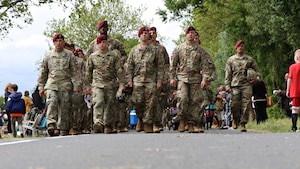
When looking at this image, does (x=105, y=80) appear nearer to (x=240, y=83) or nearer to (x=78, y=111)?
(x=78, y=111)

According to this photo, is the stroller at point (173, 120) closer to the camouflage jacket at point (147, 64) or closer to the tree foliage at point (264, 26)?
the tree foliage at point (264, 26)

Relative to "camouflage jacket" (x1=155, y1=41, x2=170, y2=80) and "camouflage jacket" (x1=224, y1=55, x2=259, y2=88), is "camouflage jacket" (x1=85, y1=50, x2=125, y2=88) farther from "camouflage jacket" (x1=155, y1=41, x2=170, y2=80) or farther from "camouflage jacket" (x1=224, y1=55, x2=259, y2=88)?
"camouflage jacket" (x1=224, y1=55, x2=259, y2=88)

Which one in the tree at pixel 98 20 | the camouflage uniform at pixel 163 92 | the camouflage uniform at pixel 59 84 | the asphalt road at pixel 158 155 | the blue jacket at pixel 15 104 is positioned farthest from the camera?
the tree at pixel 98 20

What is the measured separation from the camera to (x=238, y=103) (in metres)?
18.8

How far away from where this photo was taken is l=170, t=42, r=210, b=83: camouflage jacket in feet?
52.4

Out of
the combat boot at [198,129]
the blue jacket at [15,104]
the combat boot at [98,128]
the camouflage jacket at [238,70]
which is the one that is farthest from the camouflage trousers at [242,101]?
the blue jacket at [15,104]

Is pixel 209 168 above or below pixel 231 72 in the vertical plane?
below

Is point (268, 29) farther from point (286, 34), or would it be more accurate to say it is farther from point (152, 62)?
point (152, 62)

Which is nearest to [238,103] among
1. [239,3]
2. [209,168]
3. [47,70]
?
[47,70]

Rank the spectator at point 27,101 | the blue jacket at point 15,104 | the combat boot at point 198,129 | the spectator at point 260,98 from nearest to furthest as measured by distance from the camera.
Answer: the combat boot at point 198,129
the spectator at point 260,98
the blue jacket at point 15,104
the spectator at point 27,101

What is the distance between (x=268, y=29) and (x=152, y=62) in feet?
44.5

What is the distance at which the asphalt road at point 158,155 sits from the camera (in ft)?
22.6

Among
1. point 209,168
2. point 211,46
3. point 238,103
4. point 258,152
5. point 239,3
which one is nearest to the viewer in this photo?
point 209,168

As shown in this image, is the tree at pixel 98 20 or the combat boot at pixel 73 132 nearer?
the combat boot at pixel 73 132
